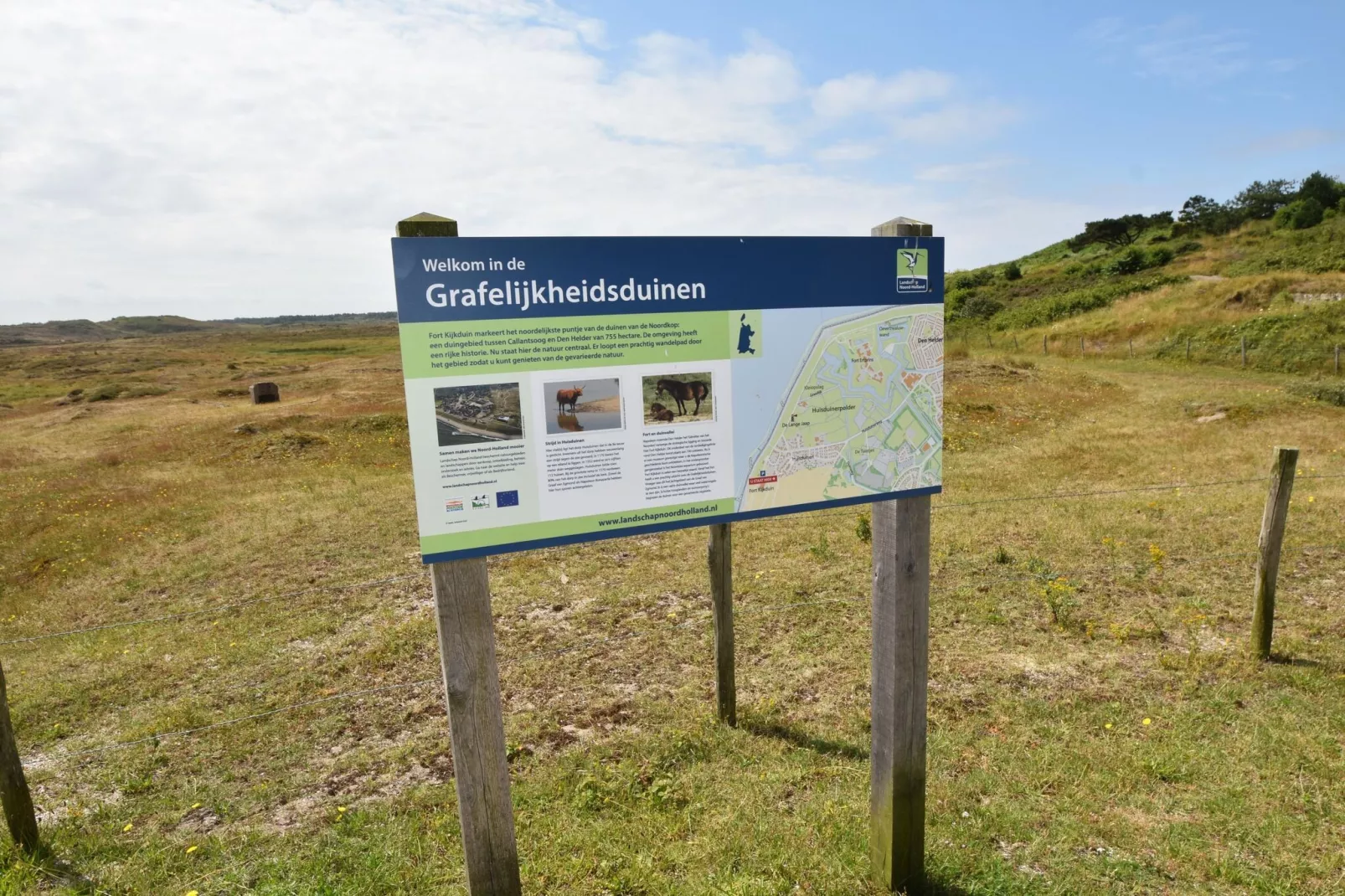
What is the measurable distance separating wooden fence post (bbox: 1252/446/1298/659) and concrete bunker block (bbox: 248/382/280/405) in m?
36.5

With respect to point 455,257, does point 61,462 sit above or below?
below

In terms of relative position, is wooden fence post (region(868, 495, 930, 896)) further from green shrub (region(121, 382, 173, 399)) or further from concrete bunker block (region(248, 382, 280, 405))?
green shrub (region(121, 382, 173, 399))

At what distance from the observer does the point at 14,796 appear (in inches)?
172

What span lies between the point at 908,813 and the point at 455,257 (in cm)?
327

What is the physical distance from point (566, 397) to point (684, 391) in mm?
490

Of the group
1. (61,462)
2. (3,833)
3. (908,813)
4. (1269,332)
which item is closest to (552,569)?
(3,833)

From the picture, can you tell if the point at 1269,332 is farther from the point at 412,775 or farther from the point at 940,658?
the point at 412,775

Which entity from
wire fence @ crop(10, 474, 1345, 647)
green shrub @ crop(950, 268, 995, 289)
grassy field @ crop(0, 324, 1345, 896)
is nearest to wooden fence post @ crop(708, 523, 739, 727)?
grassy field @ crop(0, 324, 1345, 896)

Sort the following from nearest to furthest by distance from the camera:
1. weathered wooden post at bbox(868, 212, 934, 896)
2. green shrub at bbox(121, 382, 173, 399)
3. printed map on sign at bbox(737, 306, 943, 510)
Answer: printed map on sign at bbox(737, 306, 943, 510), weathered wooden post at bbox(868, 212, 934, 896), green shrub at bbox(121, 382, 173, 399)

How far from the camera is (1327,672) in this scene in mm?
5945

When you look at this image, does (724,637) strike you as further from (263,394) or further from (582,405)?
(263,394)

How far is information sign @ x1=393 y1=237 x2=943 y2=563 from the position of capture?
8.46 ft

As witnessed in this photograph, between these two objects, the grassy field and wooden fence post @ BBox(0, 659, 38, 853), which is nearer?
the grassy field

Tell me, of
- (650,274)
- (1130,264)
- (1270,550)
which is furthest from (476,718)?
(1130,264)
